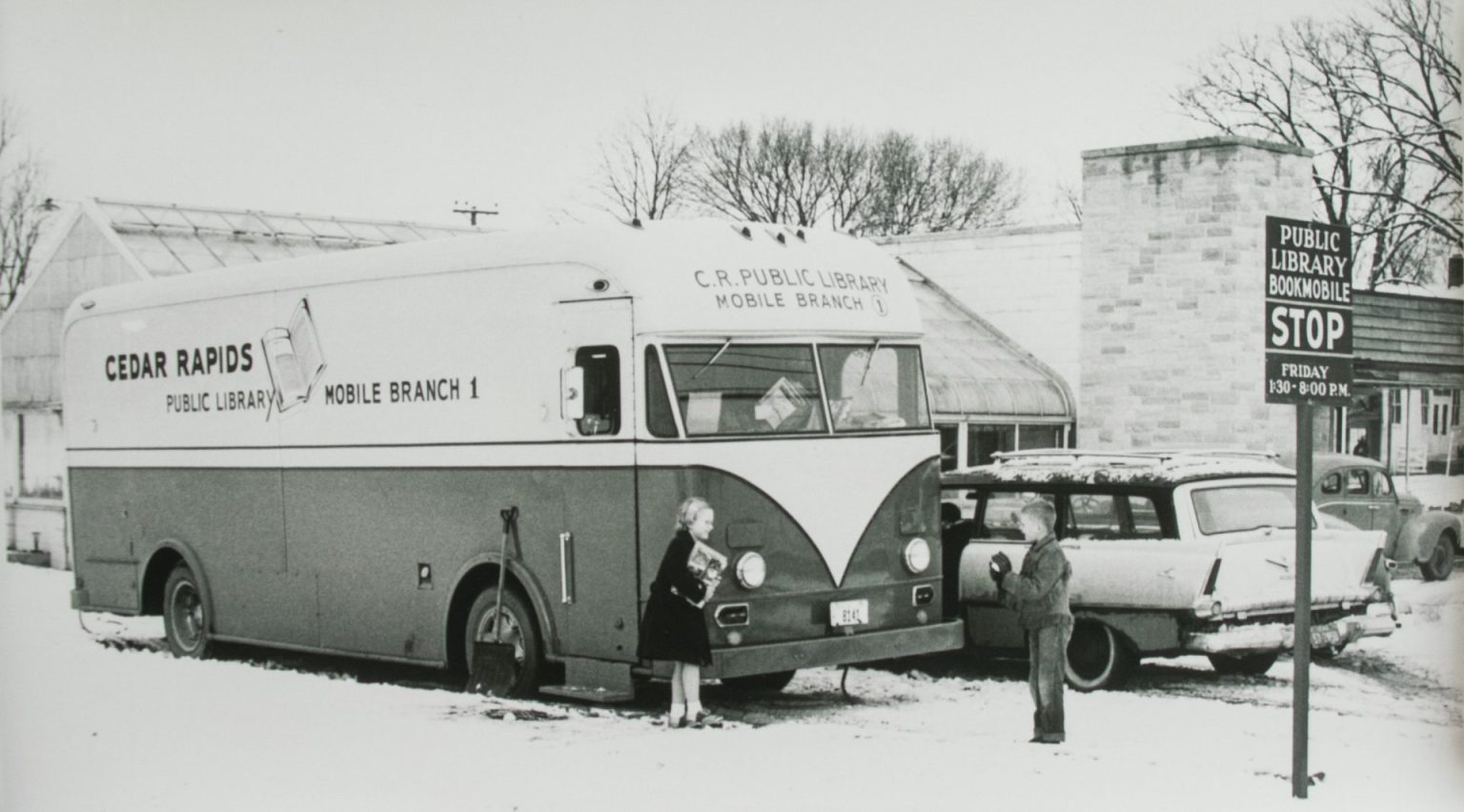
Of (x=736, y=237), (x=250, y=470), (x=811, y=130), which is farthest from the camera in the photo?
(x=811, y=130)

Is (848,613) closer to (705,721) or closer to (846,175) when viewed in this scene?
(705,721)

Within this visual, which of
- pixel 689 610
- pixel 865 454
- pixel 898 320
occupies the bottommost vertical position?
pixel 689 610

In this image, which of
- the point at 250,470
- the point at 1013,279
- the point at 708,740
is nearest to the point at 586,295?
the point at 708,740

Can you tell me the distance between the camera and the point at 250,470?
526 inches

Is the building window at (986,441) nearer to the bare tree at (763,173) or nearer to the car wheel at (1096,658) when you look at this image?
the bare tree at (763,173)

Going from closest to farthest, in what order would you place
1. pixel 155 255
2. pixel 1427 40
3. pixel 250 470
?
1. pixel 1427 40
2. pixel 250 470
3. pixel 155 255

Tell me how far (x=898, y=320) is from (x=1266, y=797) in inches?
153

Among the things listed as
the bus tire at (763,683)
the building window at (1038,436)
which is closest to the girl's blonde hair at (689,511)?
the bus tire at (763,683)

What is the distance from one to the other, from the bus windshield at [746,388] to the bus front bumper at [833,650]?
128 cm

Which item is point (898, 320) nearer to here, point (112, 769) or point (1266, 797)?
point (1266, 797)

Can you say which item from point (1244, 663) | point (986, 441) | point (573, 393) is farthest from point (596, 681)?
point (986, 441)

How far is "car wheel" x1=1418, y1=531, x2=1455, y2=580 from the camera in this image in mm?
17234

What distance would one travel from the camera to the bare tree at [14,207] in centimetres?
1319

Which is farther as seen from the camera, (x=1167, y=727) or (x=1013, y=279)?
(x=1013, y=279)
